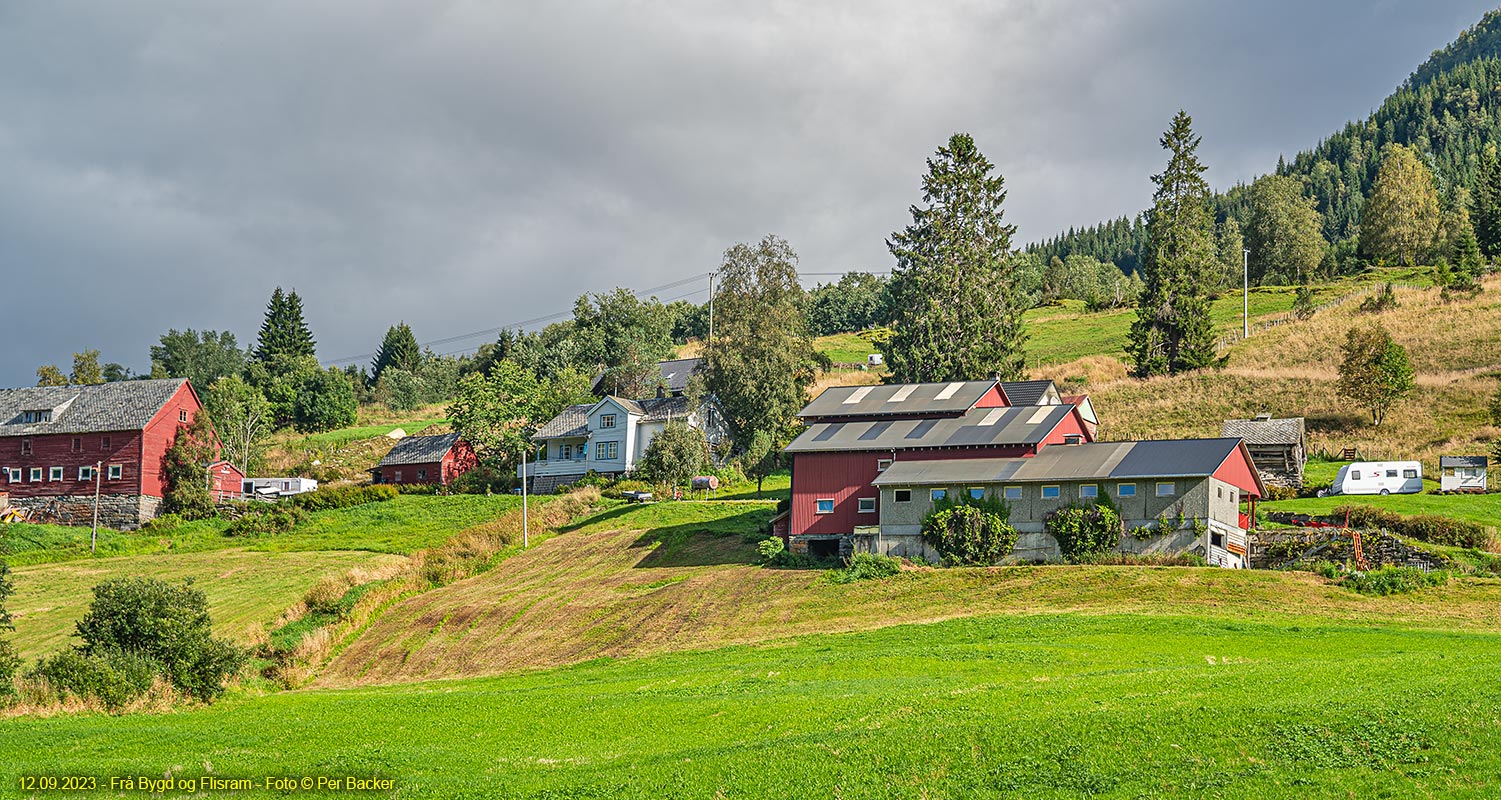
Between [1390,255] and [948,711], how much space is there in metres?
143

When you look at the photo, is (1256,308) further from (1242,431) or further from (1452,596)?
(1452,596)

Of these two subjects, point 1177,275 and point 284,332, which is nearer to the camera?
point 1177,275

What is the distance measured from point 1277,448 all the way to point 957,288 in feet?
89.6

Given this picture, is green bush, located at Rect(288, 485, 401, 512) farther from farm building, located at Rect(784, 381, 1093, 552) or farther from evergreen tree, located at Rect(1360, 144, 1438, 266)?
evergreen tree, located at Rect(1360, 144, 1438, 266)

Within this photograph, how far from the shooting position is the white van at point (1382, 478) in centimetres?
5772

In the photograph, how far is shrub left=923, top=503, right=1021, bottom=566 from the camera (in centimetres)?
4862

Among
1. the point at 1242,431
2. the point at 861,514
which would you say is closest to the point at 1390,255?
the point at 1242,431

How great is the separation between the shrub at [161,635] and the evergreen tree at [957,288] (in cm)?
5579

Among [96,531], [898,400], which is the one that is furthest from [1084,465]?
[96,531]

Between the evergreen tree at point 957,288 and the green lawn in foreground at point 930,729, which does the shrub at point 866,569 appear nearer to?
the green lawn in foreground at point 930,729

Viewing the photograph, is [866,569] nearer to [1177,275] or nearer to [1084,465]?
[1084,465]

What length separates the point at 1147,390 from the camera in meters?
85.9

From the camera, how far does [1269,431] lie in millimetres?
65000

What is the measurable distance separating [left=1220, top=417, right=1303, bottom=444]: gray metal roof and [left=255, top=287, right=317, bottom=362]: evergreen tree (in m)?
138
